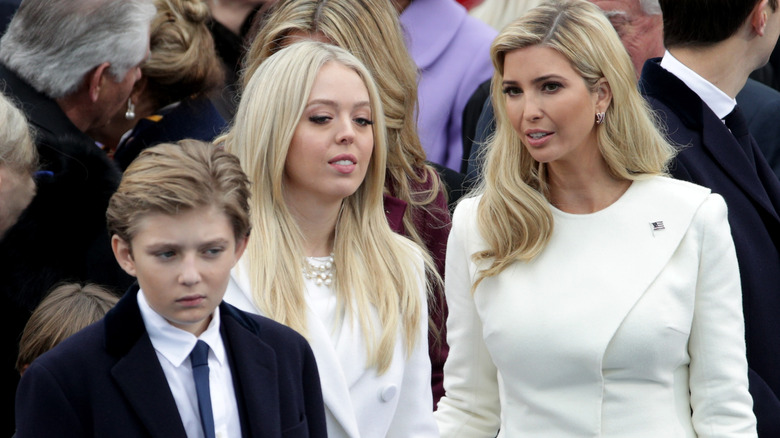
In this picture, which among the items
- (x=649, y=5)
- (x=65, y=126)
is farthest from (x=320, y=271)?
(x=649, y=5)

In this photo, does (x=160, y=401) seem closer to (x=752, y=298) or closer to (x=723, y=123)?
(x=752, y=298)

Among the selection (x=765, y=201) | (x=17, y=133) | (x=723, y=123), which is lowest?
(x=765, y=201)

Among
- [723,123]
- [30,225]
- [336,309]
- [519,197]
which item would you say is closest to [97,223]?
[30,225]

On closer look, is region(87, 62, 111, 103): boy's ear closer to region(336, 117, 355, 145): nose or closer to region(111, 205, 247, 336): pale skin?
region(336, 117, 355, 145): nose

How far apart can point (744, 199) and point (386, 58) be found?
4.59ft

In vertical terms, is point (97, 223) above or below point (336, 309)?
above

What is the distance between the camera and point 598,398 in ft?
11.3

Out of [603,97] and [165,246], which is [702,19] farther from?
[165,246]

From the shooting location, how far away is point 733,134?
4.23 m

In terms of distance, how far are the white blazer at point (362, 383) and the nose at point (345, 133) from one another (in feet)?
1.60

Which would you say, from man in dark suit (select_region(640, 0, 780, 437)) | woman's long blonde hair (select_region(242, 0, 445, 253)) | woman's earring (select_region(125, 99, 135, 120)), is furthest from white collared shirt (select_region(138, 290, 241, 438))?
woman's earring (select_region(125, 99, 135, 120))

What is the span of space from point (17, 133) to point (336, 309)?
1.29 meters

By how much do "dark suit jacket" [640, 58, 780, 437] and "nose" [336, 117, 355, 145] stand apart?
1.15 metres

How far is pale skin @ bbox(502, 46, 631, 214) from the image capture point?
3.53 m
